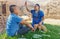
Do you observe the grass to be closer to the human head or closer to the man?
the man

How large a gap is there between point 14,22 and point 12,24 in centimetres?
4

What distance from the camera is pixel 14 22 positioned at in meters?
2.47

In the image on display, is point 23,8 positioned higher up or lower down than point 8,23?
higher up

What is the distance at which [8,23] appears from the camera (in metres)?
2.49

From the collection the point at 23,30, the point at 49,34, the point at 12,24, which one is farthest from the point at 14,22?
the point at 49,34

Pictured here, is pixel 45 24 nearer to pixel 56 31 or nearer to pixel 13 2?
pixel 56 31

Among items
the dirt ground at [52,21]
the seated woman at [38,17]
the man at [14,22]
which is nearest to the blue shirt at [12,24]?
the man at [14,22]

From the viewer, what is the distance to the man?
8.07 ft

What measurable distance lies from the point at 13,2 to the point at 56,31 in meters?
0.73

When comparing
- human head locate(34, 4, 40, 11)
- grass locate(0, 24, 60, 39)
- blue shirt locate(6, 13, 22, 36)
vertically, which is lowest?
grass locate(0, 24, 60, 39)

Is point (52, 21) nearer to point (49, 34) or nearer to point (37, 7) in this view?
point (49, 34)

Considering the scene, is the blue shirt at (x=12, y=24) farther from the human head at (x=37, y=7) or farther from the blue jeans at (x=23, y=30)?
the human head at (x=37, y=7)

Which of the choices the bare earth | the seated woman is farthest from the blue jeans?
the bare earth

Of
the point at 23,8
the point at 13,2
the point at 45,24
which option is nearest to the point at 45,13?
the point at 45,24
